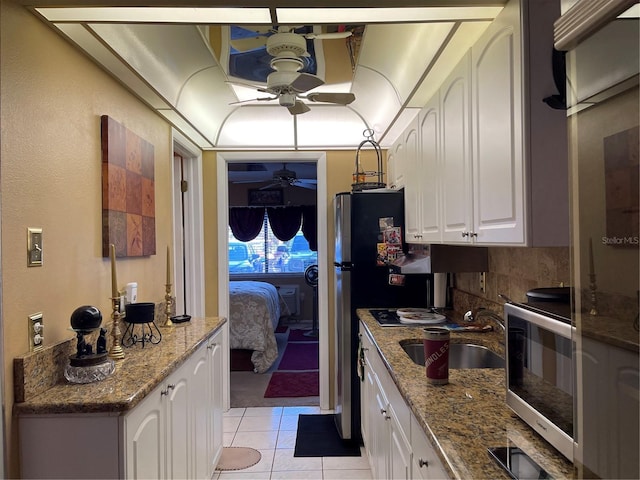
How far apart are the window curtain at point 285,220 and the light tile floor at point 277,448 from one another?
13.7ft

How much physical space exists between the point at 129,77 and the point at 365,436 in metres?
2.47

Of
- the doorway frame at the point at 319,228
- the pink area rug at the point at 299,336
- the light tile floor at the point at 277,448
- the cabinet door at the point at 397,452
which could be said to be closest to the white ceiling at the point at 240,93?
the doorway frame at the point at 319,228

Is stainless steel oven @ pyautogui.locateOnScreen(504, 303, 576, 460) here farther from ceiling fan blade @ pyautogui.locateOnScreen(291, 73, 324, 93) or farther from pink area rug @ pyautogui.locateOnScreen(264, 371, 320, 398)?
pink area rug @ pyautogui.locateOnScreen(264, 371, 320, 398)

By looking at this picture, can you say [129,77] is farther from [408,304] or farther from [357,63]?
[408,304]

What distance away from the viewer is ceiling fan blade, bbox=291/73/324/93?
7.23 feet

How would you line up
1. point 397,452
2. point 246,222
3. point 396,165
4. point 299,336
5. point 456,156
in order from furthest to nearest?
point 246,222 < point 299,336 < point 396,165 < point 456,156 < point 397,452

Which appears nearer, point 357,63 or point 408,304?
point 357,63

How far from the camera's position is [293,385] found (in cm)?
439

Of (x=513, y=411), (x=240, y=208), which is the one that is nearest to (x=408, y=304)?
(x=513, y=411)

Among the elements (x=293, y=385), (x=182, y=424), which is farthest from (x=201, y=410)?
(x=293, y=385)

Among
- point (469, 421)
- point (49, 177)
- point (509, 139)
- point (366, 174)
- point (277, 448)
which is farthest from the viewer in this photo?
point (366, 174)

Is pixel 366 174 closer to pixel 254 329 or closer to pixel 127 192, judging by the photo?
pixel 127 192

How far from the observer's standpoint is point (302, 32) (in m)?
2.23

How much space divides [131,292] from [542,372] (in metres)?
1.91
